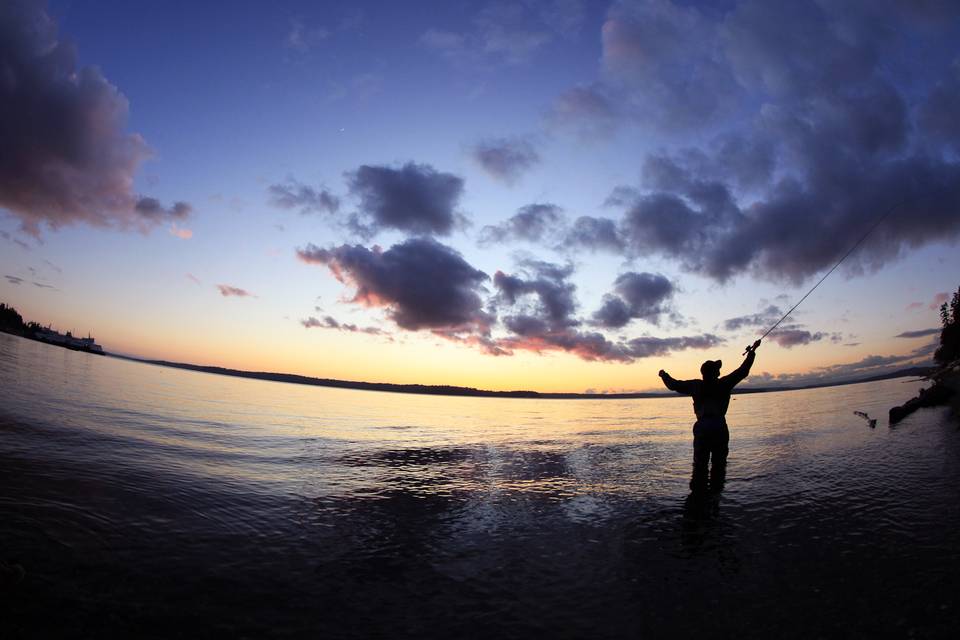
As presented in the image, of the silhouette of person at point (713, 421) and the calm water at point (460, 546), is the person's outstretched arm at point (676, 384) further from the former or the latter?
the calm water at point (460, 546)

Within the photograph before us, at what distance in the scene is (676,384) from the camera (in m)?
12.9

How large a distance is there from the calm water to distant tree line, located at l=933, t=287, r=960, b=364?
88616 mm

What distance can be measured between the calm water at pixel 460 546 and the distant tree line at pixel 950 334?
8862 cm

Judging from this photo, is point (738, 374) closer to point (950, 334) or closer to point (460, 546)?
point (460, 546)

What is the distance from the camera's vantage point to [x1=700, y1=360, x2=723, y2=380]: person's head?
39.3ft

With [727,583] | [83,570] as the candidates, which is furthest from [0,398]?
[727,583]

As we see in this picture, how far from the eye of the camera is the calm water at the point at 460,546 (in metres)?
4.75

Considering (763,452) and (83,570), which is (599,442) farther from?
(83,570)

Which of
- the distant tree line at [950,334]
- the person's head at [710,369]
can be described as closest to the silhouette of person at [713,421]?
the person's head at [710,369]

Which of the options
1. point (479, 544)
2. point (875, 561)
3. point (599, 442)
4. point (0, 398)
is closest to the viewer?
point (875, 561)

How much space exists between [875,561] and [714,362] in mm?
6573

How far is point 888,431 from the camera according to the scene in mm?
A: 18594

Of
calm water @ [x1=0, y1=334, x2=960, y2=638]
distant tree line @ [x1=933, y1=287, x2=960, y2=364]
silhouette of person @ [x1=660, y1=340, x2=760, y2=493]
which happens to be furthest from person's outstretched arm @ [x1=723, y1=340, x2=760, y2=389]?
distant tree line @ [x1=933, y1=287, x2=960, y2=364]

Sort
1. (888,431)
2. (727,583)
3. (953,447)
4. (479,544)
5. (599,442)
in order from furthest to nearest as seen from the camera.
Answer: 1. (599,442)
2. (888,431)
3. (953,447)
4. (479,544)
5. (727,583)
